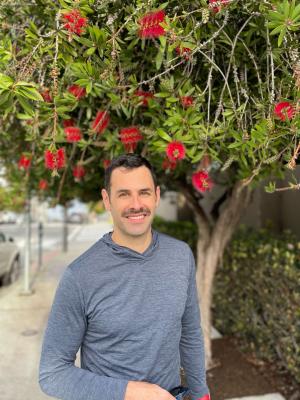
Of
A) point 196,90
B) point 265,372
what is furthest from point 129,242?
point 265,372

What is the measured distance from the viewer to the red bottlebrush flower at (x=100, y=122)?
9.59 ft

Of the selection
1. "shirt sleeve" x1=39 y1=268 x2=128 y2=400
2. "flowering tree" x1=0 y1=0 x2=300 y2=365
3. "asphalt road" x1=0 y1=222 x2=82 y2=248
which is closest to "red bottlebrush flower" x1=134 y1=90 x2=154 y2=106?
"flowering tree" x1=0 y1=0 x2=300 y2=365

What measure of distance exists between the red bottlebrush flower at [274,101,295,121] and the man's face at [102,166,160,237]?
74cm

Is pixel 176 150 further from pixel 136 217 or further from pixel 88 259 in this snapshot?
pixel 88 259

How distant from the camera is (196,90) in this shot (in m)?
2.63

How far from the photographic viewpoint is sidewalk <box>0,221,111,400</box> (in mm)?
4863

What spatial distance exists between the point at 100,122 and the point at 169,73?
0.65 m

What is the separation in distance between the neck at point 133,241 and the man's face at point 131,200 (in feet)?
0.06

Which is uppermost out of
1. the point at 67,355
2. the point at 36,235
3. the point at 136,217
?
the point at 136,217

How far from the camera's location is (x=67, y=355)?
1.82 meters

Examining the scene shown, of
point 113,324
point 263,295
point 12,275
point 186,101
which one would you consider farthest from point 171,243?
point 12,275

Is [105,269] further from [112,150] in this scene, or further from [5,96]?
[112,150]

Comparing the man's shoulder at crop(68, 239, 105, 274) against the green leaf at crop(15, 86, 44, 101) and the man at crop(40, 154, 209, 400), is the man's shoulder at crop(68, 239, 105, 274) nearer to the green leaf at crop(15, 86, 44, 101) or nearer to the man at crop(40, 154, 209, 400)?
the man at crop(40, 154, 209, 400)

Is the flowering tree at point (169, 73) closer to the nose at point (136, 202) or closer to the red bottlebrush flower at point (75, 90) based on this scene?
the red bottlebrush flower at point (75, 90)
